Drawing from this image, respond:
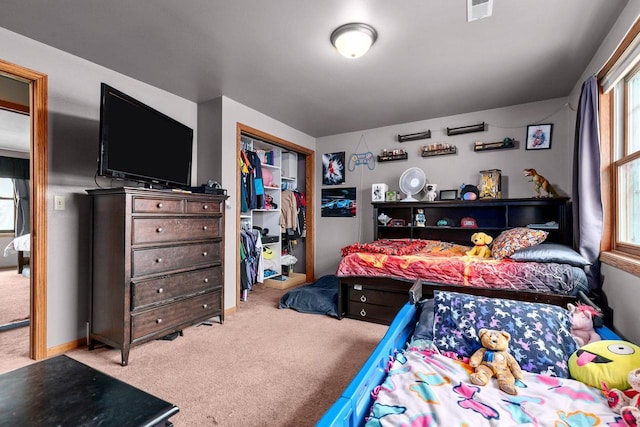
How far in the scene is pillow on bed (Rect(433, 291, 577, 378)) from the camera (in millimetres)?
1317

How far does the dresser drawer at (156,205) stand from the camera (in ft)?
7.17

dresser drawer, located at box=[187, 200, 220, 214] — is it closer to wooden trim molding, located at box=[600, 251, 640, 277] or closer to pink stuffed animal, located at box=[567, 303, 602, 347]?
pink stuffed animal, located at box=[567, 303, 602, 347]

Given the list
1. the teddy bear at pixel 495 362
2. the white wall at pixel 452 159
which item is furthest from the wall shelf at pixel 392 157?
the teddy bear at pixel 495 362

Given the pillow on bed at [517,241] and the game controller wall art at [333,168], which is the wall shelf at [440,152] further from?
the pillow on bed at [517,241]

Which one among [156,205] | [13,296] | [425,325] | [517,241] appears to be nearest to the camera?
[425,325]

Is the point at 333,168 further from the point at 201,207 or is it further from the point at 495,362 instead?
the point at 495,362

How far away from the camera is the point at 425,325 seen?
173cm

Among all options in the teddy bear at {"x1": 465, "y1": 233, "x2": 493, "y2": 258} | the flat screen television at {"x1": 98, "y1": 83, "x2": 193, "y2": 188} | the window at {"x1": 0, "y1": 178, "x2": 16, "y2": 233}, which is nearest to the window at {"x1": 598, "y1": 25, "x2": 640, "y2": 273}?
the teddy bear at {"x1": 465, "y1": 233, "x2": 493, "y2": 258}

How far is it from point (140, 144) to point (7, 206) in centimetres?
505

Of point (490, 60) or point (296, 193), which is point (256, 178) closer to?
point (296, 193)

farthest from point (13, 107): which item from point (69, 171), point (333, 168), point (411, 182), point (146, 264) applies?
point (411, 182)

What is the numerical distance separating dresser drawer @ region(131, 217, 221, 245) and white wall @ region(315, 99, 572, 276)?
7.38 ft

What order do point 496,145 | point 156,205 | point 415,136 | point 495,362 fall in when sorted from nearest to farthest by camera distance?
point 495,362, point 156,205, point 496,145, point 415,136

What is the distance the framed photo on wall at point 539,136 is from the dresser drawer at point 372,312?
2.46m
